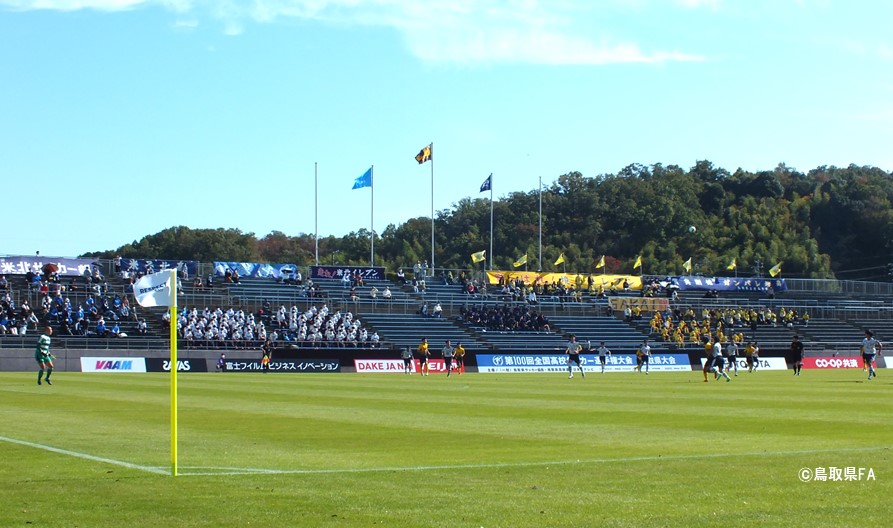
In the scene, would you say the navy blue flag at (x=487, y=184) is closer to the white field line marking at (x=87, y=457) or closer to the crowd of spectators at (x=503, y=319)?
the crowd of spectators at (x=503, y=319)

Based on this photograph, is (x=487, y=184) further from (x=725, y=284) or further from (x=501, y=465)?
(x=501, y=465)

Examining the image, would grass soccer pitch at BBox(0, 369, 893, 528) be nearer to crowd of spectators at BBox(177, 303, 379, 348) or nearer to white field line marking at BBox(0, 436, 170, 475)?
white field line marking at BBox(0, 436, 170, 475)

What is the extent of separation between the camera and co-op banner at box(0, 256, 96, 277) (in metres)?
69.2

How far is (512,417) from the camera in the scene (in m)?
24.2

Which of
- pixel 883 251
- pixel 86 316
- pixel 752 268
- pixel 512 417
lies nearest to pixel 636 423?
pixel 512 417

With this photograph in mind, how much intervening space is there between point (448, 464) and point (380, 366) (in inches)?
1899

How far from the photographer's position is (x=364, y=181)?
87.8 meters

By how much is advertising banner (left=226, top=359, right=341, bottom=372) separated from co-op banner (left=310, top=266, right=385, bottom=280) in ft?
70.1

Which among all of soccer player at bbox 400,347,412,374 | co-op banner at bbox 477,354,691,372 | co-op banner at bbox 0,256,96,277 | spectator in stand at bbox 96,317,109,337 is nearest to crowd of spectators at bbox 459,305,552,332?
co-op banner at bbox 477,354,691,372

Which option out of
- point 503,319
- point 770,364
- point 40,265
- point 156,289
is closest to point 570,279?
point 503,319

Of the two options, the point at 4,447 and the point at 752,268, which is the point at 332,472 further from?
the point at 752,268

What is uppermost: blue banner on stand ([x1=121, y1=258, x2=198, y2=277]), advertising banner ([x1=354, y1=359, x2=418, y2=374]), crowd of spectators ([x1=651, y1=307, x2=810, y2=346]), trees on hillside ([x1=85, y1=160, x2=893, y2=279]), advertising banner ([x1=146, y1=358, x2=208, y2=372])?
trees on hillside ([x1=85, y1=160, x2=893, y2=279])

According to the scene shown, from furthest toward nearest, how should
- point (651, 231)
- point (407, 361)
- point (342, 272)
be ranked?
point (651, 231) < point (342, 272) < point (407, 361)

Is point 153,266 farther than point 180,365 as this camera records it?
Yes
